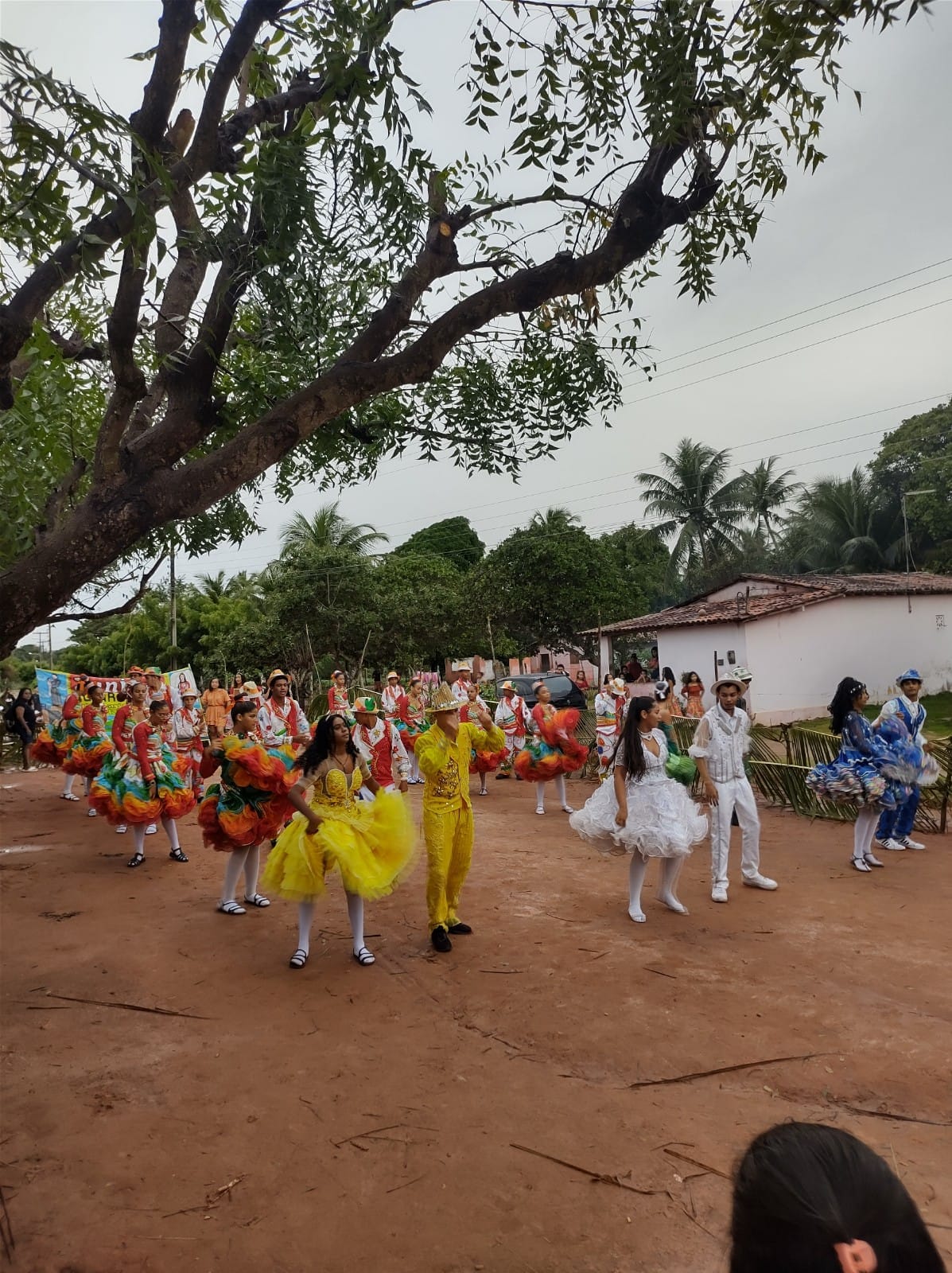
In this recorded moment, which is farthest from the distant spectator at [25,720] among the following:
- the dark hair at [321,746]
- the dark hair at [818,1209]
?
A: the dark hair at [818,1209]

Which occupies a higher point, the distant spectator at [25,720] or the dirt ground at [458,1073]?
the distant spectator at [25,720]

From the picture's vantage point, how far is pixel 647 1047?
15.2ft

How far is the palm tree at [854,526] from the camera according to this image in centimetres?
3291

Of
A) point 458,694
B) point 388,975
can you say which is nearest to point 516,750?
point 458,694

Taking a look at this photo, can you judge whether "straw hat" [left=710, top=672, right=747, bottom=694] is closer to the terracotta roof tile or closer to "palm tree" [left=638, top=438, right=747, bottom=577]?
the terracotta roof tile

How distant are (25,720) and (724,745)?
18.1 metres

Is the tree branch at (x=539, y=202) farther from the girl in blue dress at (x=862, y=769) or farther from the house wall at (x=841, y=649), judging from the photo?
the house wall at (x=841, y=649)

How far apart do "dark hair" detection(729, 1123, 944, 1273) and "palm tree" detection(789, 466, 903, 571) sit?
34551 millimetres

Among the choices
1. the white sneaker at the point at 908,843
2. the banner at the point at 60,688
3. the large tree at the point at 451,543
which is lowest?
the white sneaker at the point at 908,843

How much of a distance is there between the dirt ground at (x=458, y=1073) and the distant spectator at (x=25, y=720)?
45.9ft

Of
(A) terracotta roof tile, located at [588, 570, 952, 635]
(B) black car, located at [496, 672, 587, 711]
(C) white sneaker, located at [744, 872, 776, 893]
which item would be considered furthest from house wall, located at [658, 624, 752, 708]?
(C) white sneaker, located at [744, 872, 776, 893]

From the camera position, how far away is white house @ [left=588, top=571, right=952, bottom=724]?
73.8ft

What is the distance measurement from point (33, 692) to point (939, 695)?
2439cm

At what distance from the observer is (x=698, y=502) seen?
123ft
